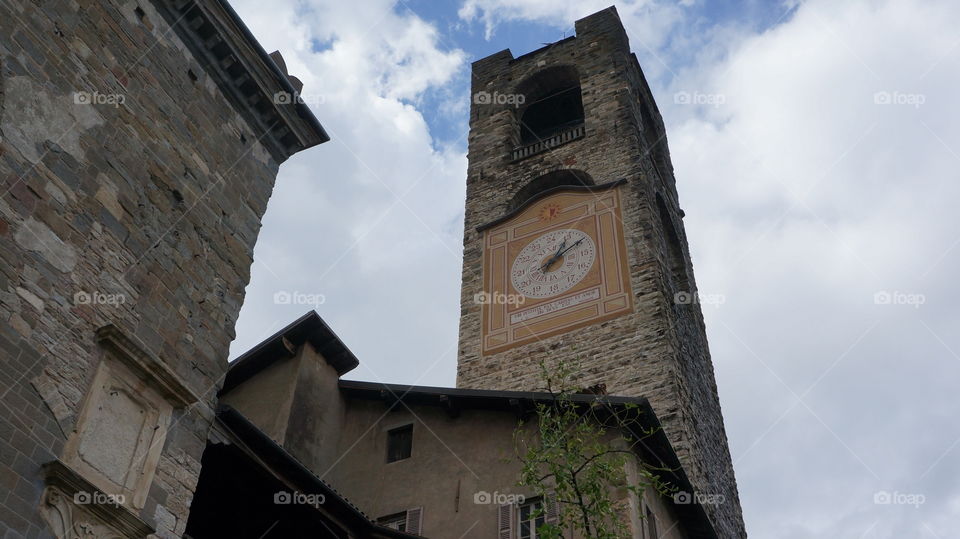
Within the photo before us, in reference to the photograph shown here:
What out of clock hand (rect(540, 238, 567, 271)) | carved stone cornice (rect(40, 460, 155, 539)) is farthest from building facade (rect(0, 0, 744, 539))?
clock hand (rect(540, 238, 567, 271))

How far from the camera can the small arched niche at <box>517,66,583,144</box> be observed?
2306 centimetres

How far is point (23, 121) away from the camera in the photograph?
6.00 meters

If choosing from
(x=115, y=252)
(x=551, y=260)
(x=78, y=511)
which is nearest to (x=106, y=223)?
(x=115, y=252)

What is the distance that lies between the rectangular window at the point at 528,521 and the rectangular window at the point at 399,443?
1.68 meters

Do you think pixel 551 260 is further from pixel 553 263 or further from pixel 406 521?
pixel 406 521

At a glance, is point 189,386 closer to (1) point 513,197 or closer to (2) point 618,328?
(2) point 618,328

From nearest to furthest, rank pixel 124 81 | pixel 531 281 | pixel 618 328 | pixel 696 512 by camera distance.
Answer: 1. pixel 124 81
2. pixel 696 512
3. pixel 618 328
4. pixel 531 281

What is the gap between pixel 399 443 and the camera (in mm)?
11148

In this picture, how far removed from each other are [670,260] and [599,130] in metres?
3.12

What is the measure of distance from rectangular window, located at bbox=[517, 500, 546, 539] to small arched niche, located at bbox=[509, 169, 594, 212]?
33.7 feet

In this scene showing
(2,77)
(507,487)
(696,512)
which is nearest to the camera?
(2,77)

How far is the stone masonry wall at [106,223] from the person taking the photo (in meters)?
5.49

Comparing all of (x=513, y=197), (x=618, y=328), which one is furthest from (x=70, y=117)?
(x=513, y=197)

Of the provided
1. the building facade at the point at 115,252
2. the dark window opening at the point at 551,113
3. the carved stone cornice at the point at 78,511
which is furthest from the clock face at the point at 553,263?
the carved stone cornice at the point at 78,511
